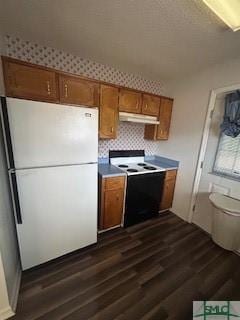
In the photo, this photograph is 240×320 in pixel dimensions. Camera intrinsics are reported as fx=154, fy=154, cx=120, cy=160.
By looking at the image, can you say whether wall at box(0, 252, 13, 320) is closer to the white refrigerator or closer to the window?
the white refrigerator

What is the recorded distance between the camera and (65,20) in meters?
1.42

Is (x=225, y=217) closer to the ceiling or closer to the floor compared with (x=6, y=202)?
closer to the floor

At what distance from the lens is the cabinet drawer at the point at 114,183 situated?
210 centimetres

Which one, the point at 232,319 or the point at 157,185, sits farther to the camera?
the point at 157,185

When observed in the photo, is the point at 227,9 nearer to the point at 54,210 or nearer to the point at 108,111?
the point at 108,111

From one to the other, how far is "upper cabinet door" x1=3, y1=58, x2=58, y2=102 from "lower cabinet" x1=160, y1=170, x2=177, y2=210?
2137 mm

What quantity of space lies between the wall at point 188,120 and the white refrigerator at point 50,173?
1709 mm

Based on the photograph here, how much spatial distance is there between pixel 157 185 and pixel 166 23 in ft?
6.81

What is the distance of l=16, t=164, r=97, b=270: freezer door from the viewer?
143cm

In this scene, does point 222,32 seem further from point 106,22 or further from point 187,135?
point 187,135

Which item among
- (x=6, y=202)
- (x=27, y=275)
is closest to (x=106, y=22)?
(x=6, y=202)

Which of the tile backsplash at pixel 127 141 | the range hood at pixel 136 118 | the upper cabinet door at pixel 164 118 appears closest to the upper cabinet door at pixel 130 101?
the range hood at pixel 136 118

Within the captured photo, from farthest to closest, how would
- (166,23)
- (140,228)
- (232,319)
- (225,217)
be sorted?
(140,228) < (225,217) < (166,23) < (232,319)

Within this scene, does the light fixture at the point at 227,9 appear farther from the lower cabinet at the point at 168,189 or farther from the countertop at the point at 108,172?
the lower cabinet at the point at 168,189
